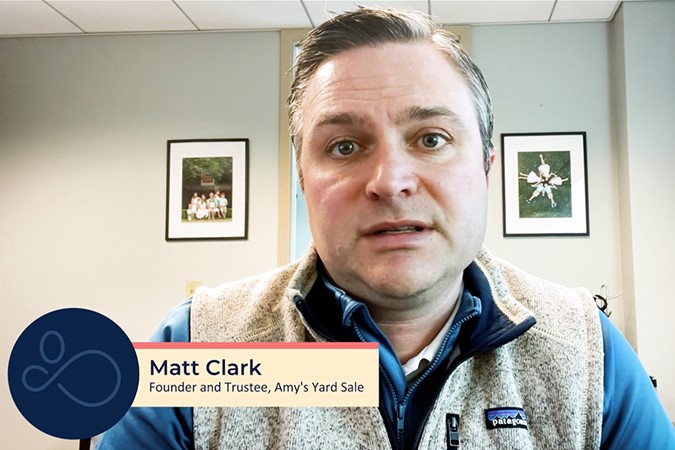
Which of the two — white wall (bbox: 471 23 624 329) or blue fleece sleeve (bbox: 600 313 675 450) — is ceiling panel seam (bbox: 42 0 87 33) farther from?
blue fleece sleeve (bbox: 600 313 675 450)

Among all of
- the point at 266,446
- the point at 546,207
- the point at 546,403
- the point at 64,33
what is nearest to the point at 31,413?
the point at 266,446

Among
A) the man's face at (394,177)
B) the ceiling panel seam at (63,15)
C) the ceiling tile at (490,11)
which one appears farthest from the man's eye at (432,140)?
the ceiling panel seam at (63,15)

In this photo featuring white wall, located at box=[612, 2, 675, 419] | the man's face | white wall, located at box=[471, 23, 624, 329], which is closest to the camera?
the man's face

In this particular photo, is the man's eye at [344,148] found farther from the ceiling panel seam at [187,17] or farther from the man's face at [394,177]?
the ceiling panel seam at [187,17]

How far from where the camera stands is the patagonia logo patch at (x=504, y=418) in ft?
1.50

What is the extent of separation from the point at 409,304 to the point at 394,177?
125mm

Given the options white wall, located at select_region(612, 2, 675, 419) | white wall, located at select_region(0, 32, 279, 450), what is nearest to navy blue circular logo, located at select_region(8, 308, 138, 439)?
white wall, located at select_region(0, 32, 279, 450)

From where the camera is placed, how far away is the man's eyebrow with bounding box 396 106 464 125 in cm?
43

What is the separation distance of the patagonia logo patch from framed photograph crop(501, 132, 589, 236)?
145 centimetres

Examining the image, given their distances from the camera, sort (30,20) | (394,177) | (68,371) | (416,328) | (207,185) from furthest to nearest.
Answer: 1. (207,185)
2. (30,20)
3. (416,328)
4. (394,177)
5. (68,371)

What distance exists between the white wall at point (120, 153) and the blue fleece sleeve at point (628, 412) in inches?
58.6

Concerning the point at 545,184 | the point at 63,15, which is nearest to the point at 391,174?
the point at 545,184

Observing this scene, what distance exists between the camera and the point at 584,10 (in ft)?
5.97

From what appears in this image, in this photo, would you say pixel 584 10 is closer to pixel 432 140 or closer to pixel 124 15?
pixel 124 15
